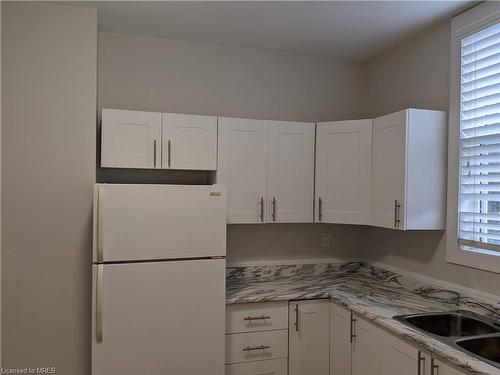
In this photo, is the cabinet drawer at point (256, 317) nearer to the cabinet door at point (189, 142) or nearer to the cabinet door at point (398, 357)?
the cabinet door at point (398, 357)

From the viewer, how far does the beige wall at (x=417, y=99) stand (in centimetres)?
254

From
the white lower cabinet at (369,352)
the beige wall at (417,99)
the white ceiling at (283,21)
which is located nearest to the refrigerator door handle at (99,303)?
the white lower cabinet at (369,352)

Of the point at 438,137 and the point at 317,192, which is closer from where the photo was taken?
the point at 438,137

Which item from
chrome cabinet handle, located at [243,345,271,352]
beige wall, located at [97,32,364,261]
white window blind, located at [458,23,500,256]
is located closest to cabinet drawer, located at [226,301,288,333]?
chrome cabinet handle, located at [243,345,271,352]

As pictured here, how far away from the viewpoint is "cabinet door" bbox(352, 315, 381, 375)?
2287mm

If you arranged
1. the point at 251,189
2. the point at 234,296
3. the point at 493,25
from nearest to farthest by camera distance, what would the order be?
the point at 493,25 < the point at 234,296 < the point at 251,189

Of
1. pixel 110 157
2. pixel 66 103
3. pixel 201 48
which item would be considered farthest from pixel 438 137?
pixel 66 103

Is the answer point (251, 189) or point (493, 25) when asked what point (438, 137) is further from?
point (251, 189)

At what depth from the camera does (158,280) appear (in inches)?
90.1

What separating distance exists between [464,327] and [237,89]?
7.41ft

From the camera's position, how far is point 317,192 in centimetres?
302

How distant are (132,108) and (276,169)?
1154mm

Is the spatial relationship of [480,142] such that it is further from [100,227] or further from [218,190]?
[100,227]

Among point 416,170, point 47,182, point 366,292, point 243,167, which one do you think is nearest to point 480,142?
point 416,170
